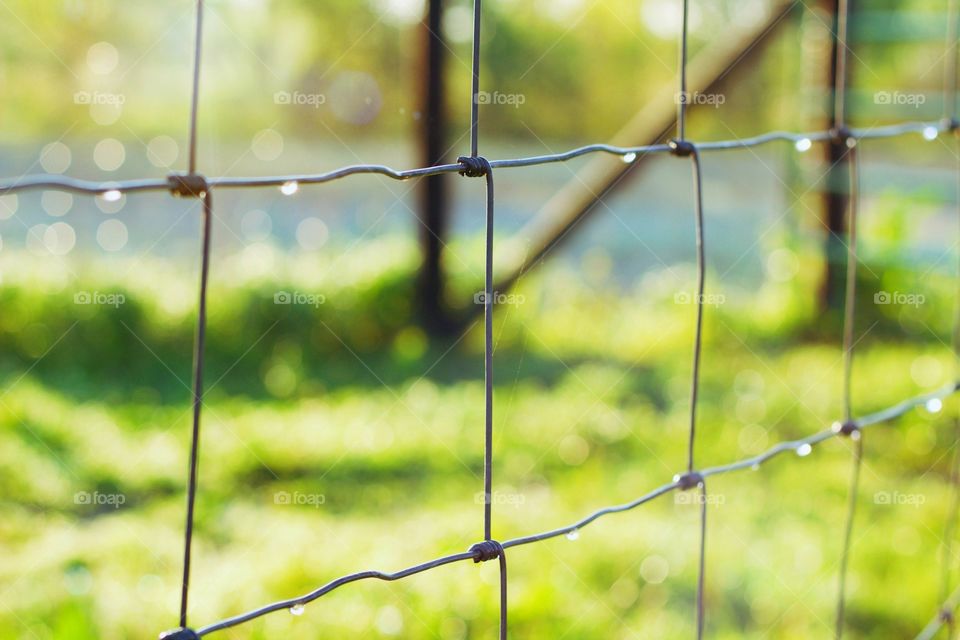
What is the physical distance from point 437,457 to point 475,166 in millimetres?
1755

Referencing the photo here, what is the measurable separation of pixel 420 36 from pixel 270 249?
1.07 m

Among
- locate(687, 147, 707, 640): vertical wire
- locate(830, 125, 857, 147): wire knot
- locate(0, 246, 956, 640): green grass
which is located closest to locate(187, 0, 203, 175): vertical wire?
locate(687, 147, 707, 640): vertical wire

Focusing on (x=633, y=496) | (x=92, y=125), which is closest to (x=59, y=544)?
(x=633, y=496)

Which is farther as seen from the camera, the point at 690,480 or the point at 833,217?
the point at 833,217

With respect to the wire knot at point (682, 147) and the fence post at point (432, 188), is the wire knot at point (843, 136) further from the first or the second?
the fence post at point (432, 188)

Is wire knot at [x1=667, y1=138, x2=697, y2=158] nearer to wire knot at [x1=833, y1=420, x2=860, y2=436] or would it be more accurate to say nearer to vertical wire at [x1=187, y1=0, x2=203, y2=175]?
wire knot at [x1=833, y1=420, x2=860, y2=436]

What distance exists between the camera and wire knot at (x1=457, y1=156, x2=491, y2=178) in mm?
802

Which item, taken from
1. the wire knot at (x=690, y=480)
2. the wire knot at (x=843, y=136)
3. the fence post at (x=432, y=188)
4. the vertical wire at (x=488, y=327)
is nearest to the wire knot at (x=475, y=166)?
the vertical wire at (x=488, y=327)

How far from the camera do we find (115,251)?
458 centimetres

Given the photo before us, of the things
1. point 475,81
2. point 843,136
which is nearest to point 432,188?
point 843,136

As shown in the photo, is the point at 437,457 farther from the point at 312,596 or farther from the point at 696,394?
the point at 312,596

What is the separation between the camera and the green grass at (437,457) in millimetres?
1696

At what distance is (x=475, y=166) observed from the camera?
2.64 feet

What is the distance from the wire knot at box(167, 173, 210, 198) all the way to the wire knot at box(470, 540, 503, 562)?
36 centimetres
